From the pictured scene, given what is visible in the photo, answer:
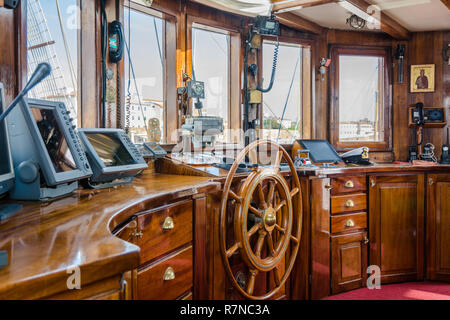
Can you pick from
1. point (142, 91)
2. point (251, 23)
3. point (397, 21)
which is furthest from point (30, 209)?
point (397, 21)

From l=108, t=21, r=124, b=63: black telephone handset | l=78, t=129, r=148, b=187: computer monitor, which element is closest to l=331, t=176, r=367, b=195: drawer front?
l=78, t=129, r=148, b=187: computer monitor

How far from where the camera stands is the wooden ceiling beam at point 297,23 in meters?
2.73

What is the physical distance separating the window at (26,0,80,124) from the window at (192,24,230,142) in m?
0.87

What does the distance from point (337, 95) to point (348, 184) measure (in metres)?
1.10

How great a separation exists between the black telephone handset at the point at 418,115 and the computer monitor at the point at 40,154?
3.06 meters

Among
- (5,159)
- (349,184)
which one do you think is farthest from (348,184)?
(5,159)

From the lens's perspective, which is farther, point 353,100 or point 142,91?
point 353,100

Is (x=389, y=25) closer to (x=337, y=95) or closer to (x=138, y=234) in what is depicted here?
(x=337, y=95)

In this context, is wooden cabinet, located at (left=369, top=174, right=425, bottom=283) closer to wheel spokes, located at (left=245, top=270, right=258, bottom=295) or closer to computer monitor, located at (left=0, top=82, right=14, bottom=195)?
wheel spokes, located at (left=245, top=270, right=258, bottom=295)

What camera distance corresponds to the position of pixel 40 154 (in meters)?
1.06

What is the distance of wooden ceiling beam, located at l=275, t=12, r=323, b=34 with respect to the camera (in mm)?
2733

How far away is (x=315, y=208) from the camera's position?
91.3 inches

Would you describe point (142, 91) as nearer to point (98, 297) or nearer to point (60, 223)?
point (60, 223)
